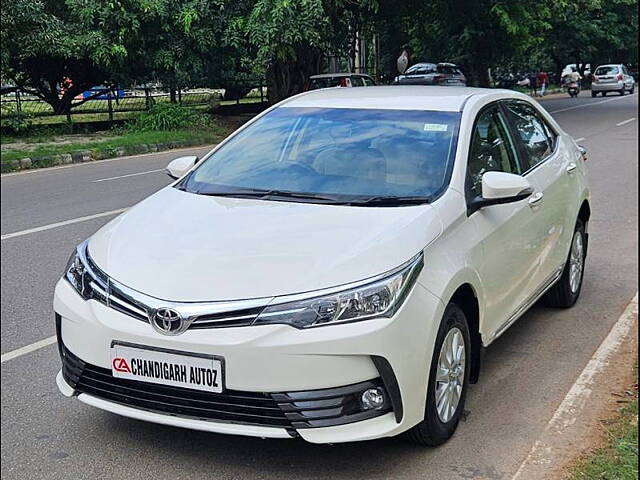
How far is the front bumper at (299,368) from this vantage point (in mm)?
3256

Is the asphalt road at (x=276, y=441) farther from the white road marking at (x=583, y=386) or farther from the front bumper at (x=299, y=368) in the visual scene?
the front bumper at (x=299, y=368)

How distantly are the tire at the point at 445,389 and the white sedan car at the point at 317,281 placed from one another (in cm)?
1

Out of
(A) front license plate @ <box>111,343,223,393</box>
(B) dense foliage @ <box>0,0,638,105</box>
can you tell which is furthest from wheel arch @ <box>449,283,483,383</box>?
(B) dense foliage @ <box>0,0,638,105</box>

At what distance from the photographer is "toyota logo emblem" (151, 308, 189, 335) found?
332 cm

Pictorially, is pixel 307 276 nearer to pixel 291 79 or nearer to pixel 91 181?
pixel 91 181

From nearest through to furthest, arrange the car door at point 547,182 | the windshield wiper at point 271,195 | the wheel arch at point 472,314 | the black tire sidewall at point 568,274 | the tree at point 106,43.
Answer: the wheel arch at point 472,314, the windshield wiper at point 271,195, the car door at point 547,182, the black tire sidewall at point 568,274, the tree at point 106,43

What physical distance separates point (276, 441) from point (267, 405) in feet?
1.89

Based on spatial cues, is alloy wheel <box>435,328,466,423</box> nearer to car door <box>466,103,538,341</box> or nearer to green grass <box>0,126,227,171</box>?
car door <box>466,103,538,341</box>

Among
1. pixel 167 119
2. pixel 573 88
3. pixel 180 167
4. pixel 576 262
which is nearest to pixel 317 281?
pixel 180 167

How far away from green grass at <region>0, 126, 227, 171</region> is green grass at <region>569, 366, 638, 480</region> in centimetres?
1302

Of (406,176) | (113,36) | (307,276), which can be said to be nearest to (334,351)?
(307,276)

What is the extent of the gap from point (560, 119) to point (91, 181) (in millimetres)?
17489

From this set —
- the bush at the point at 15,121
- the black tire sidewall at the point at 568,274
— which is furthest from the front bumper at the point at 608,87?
the black tire sidewall at the point at 568,274

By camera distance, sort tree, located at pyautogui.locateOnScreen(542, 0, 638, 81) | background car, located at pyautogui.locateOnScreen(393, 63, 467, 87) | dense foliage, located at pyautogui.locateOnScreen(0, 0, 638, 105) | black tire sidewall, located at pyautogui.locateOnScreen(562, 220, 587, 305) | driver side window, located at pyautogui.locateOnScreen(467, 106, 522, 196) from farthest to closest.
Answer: tree, located at pyautogui.locateOnScreen(542, 0, 638, 81)
background car, located at pyautogui.locateOnScreen(393, 63, 467, 87)
dense foliage, located at pyautogui.locateOnScreen(0, 0, 638, 105)
black tire sidewall, located at pyautogui.locateOnScreen(562, 220, 587, 305)
driver side window, located at pyautogui.locateOnScreen(467, 106, 522, 196)
